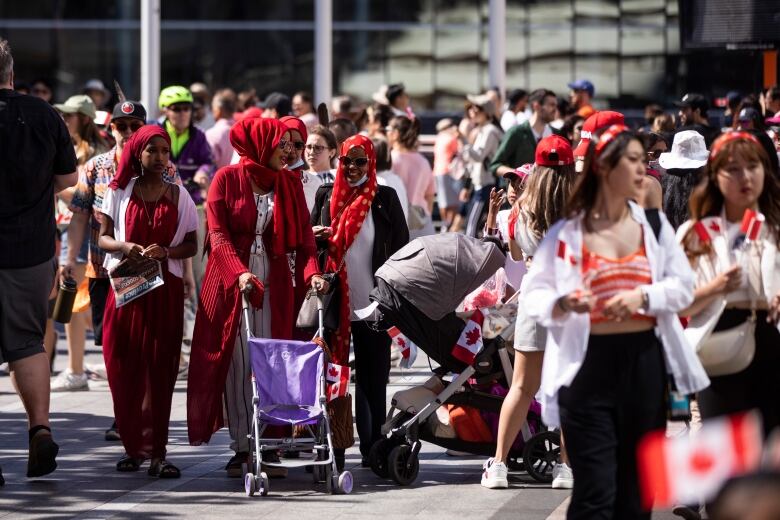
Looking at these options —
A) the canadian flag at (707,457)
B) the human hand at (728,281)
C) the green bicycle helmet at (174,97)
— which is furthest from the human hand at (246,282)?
the green bicycle helmet at (174,97)

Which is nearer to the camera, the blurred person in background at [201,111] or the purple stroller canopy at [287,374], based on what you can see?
the purple stroller canopy at [287,374]

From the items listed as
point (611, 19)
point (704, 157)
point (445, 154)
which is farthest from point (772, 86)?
point (611, 19)

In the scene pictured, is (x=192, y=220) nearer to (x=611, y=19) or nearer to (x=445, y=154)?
(x=445, y=154)

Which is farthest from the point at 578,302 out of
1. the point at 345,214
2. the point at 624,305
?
the point at 345,214

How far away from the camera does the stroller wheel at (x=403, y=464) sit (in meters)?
8.30

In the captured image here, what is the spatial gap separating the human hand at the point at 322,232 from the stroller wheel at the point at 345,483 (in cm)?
140

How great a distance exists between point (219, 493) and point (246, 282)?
1.07 metres

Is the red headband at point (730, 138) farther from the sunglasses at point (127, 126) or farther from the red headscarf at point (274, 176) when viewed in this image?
the sunglasses at point (127, 126)

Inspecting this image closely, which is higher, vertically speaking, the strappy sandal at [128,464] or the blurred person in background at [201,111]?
the blurred person in background at [201,111]

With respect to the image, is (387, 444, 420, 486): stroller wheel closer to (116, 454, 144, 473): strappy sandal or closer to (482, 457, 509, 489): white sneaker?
(482, 457, 509, 489): white sneaker

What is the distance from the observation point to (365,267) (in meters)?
8.97

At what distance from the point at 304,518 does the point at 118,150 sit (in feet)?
10.3

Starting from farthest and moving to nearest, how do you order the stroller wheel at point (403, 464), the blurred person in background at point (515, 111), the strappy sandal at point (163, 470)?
the blurred person in background at point (515, 111) → the strappy sandal at point (163, 470) → the stroller wheel at point (403, 464)

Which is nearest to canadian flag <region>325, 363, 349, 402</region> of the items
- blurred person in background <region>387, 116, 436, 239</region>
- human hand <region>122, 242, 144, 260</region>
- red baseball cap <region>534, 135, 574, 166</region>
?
human hand <region>122, 242, 144, 260</region>
